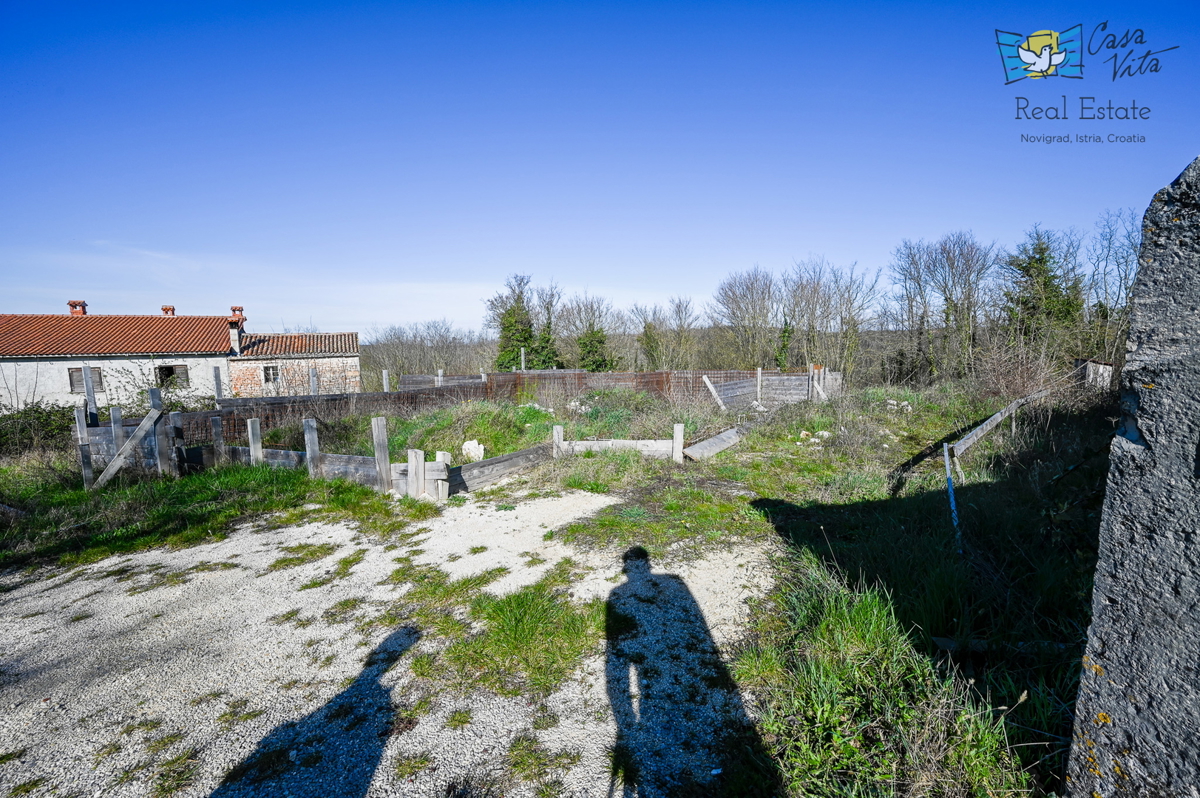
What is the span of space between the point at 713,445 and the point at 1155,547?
28.5 ft

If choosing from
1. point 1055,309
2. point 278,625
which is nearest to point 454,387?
point 278,625

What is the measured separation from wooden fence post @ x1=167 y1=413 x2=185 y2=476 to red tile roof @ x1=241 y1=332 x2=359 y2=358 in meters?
21.2

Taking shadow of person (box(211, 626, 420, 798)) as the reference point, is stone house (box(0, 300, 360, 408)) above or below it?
above

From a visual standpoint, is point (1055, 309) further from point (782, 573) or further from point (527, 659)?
point (527, 659)

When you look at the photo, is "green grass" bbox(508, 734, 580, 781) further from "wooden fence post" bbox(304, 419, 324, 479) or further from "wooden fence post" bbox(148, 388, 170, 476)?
"wooden fence post" bbox(148, 388, 170, 476)

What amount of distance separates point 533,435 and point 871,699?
896 cm

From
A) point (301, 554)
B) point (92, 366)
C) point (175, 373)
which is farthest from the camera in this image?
point (175, 373)

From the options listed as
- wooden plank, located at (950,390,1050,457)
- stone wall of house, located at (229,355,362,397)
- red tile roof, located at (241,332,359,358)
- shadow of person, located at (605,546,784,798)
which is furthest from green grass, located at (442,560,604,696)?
Result: red tile roof, located at (241,332,359,358)

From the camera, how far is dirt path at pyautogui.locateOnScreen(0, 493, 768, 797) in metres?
2.70

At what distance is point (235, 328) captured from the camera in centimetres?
2747

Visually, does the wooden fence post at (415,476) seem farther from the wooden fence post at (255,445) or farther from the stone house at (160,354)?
the stone house at (160,354)

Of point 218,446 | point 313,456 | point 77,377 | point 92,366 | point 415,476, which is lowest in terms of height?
point 415,476

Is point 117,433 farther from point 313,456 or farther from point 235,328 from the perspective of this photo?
point 235,328

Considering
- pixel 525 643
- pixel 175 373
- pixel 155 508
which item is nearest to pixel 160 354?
pixel 175 373
